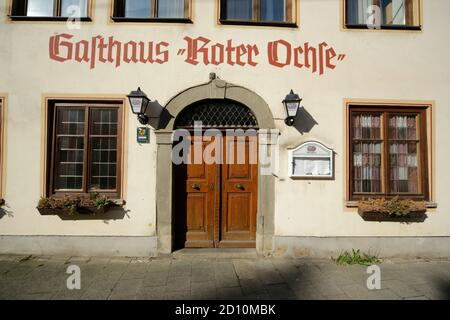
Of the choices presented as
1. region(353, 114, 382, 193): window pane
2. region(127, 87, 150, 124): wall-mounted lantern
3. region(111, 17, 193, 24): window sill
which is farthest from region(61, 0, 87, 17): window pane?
region(353, 114, 382, 193): window pane

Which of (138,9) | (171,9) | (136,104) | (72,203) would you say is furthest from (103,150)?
(171,9)

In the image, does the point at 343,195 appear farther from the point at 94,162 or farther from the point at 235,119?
the point at 94,162

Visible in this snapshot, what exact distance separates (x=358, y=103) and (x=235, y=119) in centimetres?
234

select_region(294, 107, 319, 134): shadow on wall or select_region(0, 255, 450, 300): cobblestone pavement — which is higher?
select_region(294, 107, 319, 134): shadow on wall

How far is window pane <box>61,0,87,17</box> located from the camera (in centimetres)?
521

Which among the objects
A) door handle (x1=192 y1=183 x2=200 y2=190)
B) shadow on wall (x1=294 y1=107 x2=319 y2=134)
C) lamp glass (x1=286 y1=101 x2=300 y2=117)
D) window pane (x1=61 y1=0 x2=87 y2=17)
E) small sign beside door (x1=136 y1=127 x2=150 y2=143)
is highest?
window pane (x1=61 y1=0 x2=87 y2=17)

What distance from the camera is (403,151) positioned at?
209 inches

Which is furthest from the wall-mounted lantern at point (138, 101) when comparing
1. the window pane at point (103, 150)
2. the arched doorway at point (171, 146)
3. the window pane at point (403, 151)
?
the window pane at point (403, 151)

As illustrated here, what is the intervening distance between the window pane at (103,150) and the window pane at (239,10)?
296 centimetres

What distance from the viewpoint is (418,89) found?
17.0 ft

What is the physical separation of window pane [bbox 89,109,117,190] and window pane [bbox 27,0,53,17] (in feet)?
Result: 7.20

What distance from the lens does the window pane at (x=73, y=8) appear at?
5207 millimetres

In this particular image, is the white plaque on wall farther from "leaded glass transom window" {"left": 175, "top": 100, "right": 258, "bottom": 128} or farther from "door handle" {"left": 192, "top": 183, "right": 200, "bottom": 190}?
"door handle" {"left": 192, "top": 183, "right": 200, "bottom": 190}

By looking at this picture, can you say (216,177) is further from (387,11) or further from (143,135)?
(387,11)
